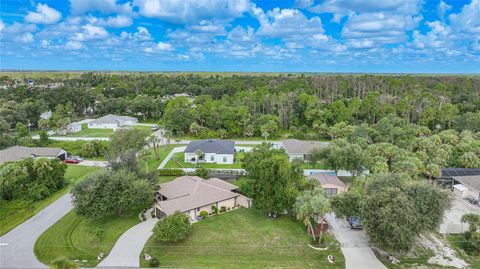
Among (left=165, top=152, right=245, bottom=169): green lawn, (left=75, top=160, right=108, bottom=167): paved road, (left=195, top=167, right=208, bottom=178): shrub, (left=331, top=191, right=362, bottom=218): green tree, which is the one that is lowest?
(left=165, top=152, right=245, bottom=169): green lawn

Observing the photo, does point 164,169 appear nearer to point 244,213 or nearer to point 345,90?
point 244,213

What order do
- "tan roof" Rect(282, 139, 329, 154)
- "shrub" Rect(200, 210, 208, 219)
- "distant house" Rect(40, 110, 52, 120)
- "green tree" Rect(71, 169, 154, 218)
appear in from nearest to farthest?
1. "green tree" Rect(71, 169, 154, 218)
2. "shrub" Rect(200, 210, 208, 219)
3. "tan roof" Rect(282, 139, 329, 154)
4. "distant house" Rect(40, 110, 52, 120)

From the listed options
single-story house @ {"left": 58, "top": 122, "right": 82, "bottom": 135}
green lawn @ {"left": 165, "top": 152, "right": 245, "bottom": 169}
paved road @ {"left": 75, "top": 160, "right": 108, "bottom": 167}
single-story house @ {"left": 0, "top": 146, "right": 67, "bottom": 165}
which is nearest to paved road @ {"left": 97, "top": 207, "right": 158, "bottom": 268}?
green lawn @ {"left": 165, "top": 152, "right": 245, "bottom": 169}

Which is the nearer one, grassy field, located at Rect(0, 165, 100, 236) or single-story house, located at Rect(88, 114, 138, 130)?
grassy field, located at Rect(0, 165, 100, 236)

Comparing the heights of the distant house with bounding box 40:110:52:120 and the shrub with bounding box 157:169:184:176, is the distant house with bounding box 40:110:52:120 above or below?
above

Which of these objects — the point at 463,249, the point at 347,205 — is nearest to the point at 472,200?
the point at 463,249

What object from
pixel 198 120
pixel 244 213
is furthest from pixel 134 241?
pixel 198 120

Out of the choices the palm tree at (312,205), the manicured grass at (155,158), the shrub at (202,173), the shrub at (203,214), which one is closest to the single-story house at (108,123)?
the manicured grass at (155,158)

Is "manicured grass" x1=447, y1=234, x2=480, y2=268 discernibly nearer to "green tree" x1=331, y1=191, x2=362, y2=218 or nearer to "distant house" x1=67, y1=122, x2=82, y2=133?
"green tree" x1=331, y1=191, x2=362, y2=218
